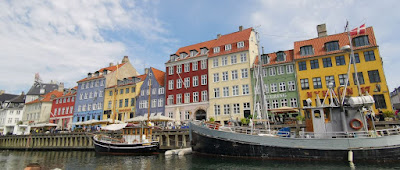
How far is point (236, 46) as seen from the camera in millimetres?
36062

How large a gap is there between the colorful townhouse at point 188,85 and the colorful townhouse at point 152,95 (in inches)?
59.1

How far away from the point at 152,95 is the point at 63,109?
1005 inches

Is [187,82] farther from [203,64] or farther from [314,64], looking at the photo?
[314,64]

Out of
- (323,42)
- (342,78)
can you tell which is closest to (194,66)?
(323,42)

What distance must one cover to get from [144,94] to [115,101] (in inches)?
273

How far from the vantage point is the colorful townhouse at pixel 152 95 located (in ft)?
132

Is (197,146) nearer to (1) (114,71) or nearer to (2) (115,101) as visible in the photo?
(2) (115,101)

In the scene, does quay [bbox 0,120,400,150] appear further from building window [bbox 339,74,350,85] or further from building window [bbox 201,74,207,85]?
building window [bbox 201,74,207,85]

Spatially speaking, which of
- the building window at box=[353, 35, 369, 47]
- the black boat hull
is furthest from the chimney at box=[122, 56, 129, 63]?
the building window at box=[353, 35, 369, 47]

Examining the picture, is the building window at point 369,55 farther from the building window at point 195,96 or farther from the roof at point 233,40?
the building window at point 195,96

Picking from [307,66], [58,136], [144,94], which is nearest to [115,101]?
[144,94]

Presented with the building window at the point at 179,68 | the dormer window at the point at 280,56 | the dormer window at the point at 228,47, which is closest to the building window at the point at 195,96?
the building window at the point at 179,68

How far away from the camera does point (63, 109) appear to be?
53656mm

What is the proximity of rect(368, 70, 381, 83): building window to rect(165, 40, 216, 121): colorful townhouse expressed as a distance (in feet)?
66.3
